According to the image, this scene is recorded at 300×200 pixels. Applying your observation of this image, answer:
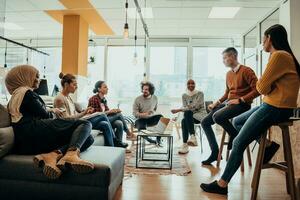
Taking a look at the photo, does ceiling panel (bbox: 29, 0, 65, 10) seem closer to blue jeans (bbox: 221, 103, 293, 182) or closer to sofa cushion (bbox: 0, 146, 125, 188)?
sofa cushion (bbox: 0, 146, 125, 188)

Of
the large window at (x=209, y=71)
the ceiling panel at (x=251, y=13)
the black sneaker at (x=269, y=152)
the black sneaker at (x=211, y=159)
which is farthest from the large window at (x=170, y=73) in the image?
the black sneaker at (x=269, y=152)

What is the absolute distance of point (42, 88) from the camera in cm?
547

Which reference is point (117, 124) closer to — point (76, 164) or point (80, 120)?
point (80, 120)

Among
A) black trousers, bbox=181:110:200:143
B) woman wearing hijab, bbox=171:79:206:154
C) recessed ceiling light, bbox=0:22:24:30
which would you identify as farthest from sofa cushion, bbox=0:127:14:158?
recessed ceiling light, bbox=0:22:24:30

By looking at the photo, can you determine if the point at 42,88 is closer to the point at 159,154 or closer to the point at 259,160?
the point at 159,154

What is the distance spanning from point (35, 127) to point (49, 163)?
1.32ft

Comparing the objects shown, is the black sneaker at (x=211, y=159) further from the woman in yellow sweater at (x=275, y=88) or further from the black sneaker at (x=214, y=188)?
the woman in yellow sweater at (x=275, y=88)

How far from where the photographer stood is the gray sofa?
1866 millimetres

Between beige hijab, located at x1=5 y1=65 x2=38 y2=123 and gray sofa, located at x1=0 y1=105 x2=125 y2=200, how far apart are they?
0.18 meters

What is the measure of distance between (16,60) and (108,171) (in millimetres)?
8103

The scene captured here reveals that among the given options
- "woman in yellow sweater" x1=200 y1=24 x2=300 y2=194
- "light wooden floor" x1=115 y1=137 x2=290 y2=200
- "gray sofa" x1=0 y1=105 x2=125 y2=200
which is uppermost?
"woman in yellow sweater" x1=200 y1=24 x2=300 y2=194

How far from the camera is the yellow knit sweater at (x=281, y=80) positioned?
1958 millimetres

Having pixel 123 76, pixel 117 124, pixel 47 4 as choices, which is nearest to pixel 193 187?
pixel 117 124

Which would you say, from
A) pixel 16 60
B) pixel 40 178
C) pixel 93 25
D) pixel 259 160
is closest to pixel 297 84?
pixel 259 160
